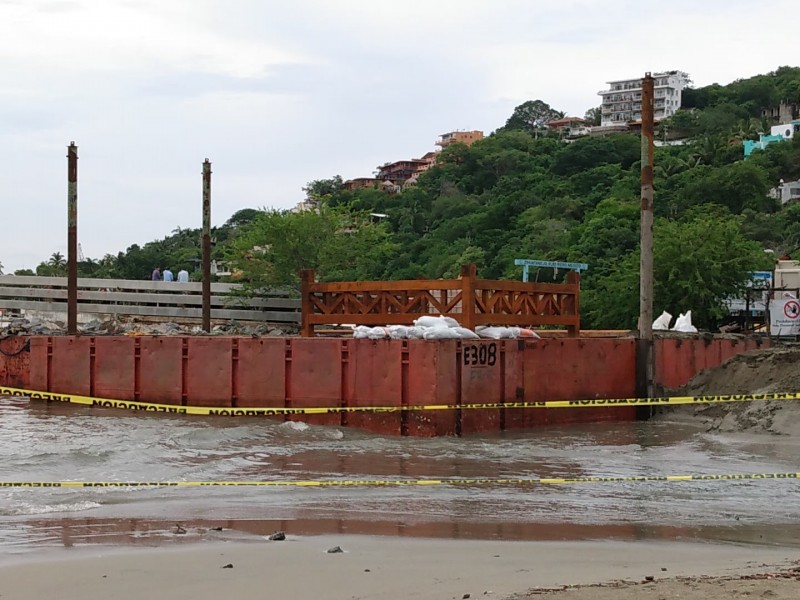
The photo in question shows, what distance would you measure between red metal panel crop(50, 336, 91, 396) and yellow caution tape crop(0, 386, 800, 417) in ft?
0.66

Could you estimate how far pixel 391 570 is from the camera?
7.40 m

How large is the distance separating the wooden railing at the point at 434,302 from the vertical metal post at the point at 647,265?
1.53 m

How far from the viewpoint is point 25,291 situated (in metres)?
40.6

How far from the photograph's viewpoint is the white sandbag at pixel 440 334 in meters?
17.6

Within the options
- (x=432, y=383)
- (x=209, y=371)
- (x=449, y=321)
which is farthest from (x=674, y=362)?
(x=209, y=371)

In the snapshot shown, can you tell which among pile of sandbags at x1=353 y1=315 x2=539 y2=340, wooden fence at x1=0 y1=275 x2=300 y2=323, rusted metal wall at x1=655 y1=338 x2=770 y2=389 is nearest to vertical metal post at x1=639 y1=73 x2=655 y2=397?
rusted metal wall at x1=655 y1=338 x2=770 y2=389

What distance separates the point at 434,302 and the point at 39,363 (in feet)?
31.2

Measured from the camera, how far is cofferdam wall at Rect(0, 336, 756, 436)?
17.6 metres

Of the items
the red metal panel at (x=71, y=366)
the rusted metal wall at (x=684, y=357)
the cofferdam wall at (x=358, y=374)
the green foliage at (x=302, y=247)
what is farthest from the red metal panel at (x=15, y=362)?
the green foliage at (x=302, y=247)

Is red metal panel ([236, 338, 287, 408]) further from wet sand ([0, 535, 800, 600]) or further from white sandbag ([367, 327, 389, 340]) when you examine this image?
wet sand ([0, 535, 800, 600])

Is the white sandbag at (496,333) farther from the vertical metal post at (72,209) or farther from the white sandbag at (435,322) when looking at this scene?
the vertical metal post at (72,209)

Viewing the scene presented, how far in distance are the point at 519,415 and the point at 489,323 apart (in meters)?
1.90

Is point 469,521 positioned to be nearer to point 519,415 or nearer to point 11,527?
point 11,527

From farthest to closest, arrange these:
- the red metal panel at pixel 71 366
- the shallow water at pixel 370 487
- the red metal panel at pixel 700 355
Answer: the red metal panel at pixel 700 355 < the red metal panel at pixel 71 366 < the shallow water at pixel 370 487
